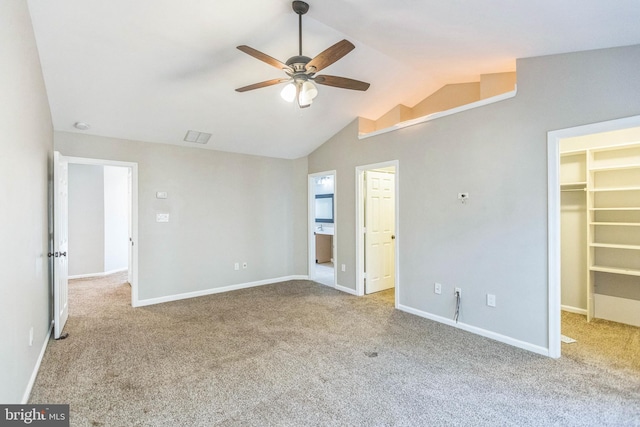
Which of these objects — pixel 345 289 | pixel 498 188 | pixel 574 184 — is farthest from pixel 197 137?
pixel 574 184

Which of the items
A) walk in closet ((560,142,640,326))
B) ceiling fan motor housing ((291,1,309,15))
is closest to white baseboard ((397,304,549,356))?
walk in closet ((560,142,640,326))

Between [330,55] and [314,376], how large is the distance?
2540 millimetres

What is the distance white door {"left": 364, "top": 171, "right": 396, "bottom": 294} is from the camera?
5.05 m

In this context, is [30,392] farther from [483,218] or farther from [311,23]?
[483,218]

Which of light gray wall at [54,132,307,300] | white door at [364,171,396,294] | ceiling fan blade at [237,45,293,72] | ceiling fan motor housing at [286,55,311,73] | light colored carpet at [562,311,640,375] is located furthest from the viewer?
white door at [364,171,396,294]

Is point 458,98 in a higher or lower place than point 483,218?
higher

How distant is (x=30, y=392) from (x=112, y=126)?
10.1 feet

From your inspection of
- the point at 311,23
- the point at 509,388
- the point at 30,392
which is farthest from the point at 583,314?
the point at 30,392

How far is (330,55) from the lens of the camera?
2.37m

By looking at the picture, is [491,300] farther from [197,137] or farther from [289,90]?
[197,137]

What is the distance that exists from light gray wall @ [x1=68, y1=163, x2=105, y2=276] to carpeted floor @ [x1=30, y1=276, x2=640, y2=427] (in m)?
3.08

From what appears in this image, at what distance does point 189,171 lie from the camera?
4.96 metres

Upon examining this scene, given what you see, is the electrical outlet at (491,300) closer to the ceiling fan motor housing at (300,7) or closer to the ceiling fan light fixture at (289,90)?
the ceiling fan light fixture at (289,90)

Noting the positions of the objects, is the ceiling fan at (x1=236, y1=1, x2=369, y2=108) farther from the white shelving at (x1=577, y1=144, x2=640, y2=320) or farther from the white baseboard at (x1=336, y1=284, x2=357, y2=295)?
the white baseboard at (x1=336, y1=284, x2=357, y2=295)
